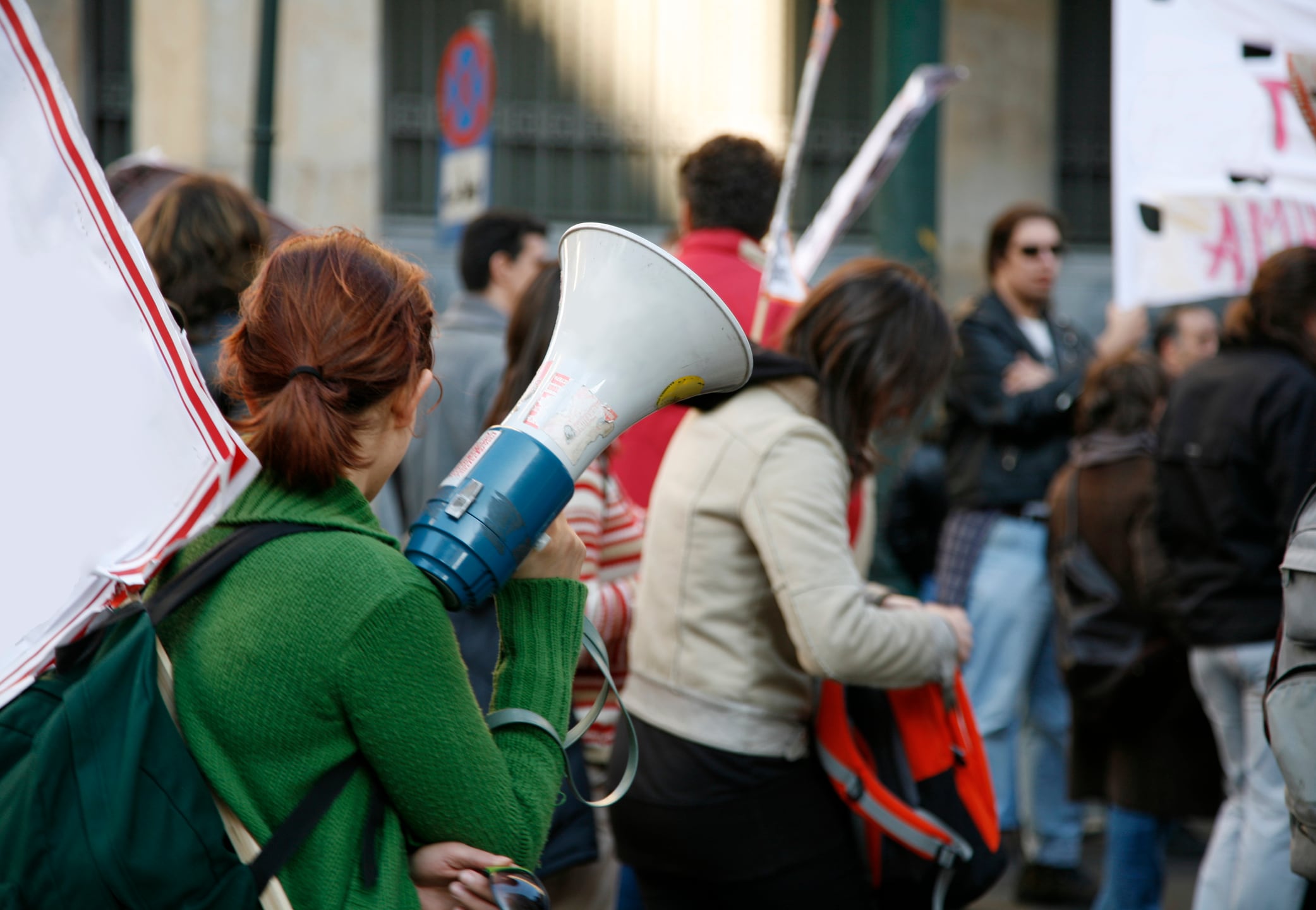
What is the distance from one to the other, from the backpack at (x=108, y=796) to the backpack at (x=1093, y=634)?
3.63 meters

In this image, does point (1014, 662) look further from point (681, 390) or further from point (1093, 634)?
point (681, 390)

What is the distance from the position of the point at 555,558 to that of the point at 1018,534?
3596 mm

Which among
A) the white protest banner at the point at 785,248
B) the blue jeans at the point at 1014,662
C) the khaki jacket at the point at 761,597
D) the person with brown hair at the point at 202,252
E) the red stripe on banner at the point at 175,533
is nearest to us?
the red stripe on banner at the point at 175,533

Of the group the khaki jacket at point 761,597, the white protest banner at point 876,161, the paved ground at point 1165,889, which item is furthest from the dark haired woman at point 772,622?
the paved ground at point 1165,889

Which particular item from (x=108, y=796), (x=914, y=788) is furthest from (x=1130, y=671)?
(x=108, y=796)

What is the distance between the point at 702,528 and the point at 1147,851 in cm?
233

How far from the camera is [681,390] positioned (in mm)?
2012

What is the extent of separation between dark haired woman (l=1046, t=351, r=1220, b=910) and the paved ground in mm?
359

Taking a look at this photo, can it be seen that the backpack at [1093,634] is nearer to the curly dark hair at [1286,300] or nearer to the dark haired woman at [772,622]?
the curly dark hair at [1286,300]

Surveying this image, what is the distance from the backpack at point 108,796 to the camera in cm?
143

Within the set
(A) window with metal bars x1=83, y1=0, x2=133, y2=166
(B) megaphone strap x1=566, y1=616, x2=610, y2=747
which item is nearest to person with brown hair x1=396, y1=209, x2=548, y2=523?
(B) megaphone strap x1=566, y1=616, x2=610, y2=747

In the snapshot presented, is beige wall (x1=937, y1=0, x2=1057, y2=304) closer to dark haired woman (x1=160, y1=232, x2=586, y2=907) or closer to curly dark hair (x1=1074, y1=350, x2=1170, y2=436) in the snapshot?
curly dark hair (x1=1074, y1=350, x2=1170, y2=436)

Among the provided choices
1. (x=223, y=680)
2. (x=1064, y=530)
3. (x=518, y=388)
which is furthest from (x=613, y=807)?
(x=1064, y=530)

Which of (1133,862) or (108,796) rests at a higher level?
(108,796)
